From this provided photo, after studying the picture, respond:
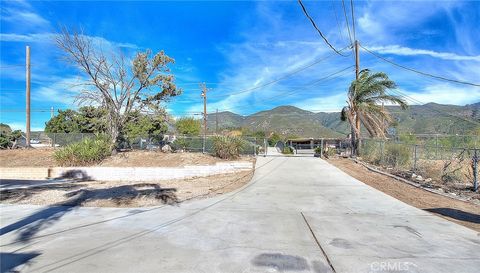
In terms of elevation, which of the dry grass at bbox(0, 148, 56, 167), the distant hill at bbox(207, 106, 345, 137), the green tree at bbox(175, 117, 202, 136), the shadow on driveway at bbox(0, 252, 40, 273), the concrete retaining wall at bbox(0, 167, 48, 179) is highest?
the distant hill at bbox(207, 106, 345, 137)

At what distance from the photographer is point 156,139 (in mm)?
30859

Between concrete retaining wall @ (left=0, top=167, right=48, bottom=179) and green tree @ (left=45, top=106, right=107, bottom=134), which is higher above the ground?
green tree @ (left=45, top=106, right=107, bottom=134)

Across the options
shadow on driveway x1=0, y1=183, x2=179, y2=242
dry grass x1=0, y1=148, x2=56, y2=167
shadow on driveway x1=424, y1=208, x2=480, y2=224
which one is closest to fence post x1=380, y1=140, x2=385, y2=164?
shadow on driveway x1=424, y1=208, x2=480, y2=224

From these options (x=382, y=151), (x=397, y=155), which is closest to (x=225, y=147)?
(x=382, y=151)

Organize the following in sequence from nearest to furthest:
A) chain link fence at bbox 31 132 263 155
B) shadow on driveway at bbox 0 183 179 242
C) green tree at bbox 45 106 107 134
→ shadow on driveway at bbox 0 183 179 242 < chain link fence at bbox 31 132 263 155 < green tree at bbox 45 106 107 134

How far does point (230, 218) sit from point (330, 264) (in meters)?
3.44

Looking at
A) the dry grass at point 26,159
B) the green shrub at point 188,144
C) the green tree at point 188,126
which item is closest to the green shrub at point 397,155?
the green shrub at point 188,144

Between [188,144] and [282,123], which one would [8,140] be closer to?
[188,144]

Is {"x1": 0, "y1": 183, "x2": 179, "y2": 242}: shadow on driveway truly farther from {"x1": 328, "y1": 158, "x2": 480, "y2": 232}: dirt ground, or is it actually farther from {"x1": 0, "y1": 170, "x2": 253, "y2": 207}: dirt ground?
{"x1": 328, "y1": 158, "x2": 480, "y2": 232}: dirt ground

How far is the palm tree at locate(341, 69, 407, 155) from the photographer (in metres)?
27.6

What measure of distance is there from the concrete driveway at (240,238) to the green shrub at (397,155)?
407 inches

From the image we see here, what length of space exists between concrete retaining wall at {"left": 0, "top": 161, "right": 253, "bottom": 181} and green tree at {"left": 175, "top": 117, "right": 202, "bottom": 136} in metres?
36.8

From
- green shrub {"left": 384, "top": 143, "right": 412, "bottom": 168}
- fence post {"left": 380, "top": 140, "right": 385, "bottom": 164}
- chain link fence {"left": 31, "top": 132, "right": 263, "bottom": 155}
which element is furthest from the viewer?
chain link fence {"left": 31, "top": 132, "right": 263, "bottom": 155}

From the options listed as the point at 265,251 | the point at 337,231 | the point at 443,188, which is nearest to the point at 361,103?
the point at 443,188
